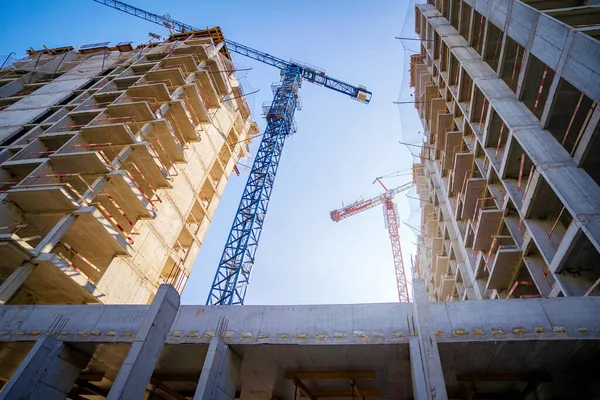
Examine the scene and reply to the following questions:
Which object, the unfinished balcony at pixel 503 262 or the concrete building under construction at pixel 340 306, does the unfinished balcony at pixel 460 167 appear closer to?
the concrete building under construction at pixel 340 306

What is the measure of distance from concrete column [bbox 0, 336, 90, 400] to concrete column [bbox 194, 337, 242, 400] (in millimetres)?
3934

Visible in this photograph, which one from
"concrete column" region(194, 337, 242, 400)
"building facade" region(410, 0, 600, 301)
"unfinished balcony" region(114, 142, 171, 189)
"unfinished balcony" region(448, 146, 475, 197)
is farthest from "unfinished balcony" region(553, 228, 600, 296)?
"unfinished balcony" region(114, 142, 171, 189)

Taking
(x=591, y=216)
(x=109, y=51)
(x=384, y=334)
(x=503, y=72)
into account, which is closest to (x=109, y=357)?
(x=384, y=334)

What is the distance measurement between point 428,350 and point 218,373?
509 cm

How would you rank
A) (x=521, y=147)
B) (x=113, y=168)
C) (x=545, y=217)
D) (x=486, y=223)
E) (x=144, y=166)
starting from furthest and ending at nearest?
(x=144, y=166) → (x=113, y=168) → (x=486, y=223) → (x=521, y=147) → (x=545, y=217)

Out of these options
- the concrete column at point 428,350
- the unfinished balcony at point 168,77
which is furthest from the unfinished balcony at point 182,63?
the concrete column at point 428,350

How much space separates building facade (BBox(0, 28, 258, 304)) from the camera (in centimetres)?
1531

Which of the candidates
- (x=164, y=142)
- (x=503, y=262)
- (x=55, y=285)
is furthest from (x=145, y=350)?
(x=164, y=142)

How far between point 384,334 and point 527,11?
11341mm

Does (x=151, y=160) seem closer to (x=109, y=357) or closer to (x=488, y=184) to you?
(x=109, y=357)

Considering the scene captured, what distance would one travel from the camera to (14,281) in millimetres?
13148

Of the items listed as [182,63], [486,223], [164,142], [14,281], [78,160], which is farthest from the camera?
[182,63]

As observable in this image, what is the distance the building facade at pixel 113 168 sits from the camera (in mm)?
15312

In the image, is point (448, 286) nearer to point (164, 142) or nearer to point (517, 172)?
point (517, 172)
